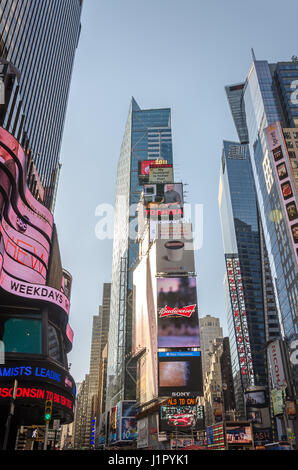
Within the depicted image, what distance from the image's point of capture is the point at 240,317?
15938cm

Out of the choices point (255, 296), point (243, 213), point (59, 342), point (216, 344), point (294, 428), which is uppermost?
point (243, 213)

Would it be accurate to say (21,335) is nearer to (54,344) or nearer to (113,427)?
(54,344)

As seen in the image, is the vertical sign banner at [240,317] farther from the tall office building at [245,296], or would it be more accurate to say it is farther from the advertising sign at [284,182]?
the advertising sign at [284,182]

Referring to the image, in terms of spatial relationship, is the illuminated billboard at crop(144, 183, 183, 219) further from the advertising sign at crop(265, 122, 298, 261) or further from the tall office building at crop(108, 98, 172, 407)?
the advertising sign at crop(265, 122, 298, 261)

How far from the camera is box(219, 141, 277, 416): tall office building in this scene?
481ft

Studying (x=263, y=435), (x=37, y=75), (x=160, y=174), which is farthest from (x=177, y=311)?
(x=263, y=435)

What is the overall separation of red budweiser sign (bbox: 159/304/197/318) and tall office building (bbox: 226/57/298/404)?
21.8 metres

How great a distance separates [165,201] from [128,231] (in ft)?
75.6

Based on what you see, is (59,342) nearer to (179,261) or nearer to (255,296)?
(179,261)

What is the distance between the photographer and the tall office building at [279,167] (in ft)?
237

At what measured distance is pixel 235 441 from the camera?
43812 mm

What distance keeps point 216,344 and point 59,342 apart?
6533 inches

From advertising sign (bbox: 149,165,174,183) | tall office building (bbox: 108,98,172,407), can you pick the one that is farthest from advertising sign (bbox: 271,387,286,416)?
advertising sign (bbox: 149,165,174,183)
